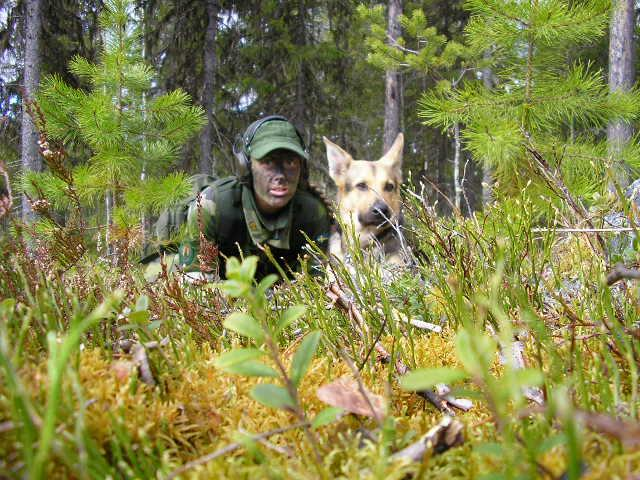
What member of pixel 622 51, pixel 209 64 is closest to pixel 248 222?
pixel 209 64

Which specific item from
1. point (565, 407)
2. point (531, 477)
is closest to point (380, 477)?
point (531, 477)

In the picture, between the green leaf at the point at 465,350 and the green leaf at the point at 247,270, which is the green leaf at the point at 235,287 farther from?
the green leaf at the point at 465,350

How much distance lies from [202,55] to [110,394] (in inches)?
499

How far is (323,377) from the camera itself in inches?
44.4

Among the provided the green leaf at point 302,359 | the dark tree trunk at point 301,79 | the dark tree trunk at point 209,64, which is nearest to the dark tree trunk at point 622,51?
the dark tree trunk at point 301,79

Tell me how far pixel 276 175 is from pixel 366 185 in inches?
53.0

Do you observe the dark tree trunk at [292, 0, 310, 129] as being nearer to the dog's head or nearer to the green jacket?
the dog's head

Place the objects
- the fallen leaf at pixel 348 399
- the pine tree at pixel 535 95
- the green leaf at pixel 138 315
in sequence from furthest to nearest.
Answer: the pine tree at pixel 535 95
the green leaf at pixel 138 315
the fallen leaf at pixel 348 399

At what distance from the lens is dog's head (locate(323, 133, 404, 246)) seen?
571cm

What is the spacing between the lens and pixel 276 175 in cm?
499

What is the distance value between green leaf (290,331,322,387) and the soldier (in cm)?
405

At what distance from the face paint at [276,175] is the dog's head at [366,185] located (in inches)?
34.5

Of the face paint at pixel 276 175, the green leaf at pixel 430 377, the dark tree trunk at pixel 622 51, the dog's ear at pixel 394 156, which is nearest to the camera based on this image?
the green leaf at pixel 430 377

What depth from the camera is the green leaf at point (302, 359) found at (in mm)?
719
